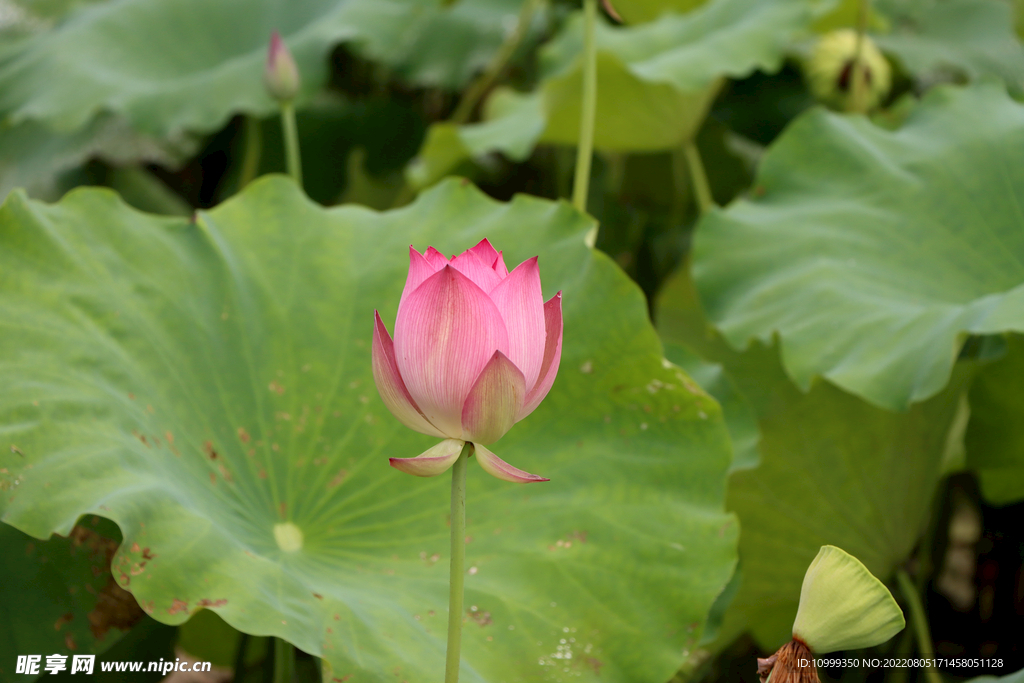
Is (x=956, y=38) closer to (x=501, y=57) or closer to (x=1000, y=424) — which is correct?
(x=501, y=57)

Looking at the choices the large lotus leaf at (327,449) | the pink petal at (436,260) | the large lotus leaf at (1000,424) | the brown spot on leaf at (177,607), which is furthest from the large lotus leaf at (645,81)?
the brown spot on leaf at (177,607)

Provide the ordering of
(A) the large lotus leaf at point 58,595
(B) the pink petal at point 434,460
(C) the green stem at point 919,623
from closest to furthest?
1. (B) the pink petal at point 434,460
2. (A) the large lotus leaf at point 58,595
3. (C) the green stem at point 919,623

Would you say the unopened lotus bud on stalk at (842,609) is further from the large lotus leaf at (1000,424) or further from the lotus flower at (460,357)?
the large lotus leaf at (1000,424)

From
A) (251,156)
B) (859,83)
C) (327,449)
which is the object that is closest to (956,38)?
(859,83)

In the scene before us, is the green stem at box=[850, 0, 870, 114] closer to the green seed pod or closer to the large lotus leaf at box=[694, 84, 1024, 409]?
the large lotus leaf at box=[694, 84, 1024, 409]

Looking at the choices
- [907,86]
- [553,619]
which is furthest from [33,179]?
[907,86]

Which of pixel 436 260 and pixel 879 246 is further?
pixel 879 246

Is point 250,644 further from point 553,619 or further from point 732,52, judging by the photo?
point 732,52
